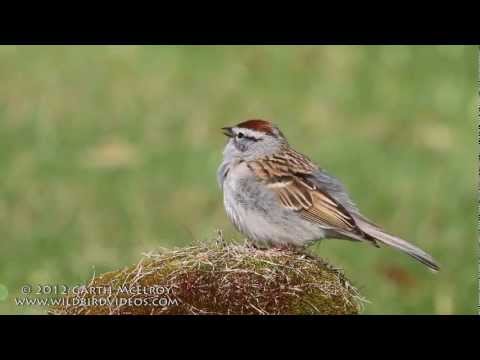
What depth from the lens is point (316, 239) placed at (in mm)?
7586

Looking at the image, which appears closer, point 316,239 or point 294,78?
point 316,239

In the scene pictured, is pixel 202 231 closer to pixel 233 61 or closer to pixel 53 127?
pixel 53 127

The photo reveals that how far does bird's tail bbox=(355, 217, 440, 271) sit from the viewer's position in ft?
22.1

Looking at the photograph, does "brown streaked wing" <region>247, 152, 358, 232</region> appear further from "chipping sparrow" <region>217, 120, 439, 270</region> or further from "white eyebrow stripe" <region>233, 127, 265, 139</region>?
"white eyebrow stripe" <region>233, 127, 265, 139</region>

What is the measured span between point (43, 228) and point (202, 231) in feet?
5.14

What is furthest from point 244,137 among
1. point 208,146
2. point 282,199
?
point 208,146

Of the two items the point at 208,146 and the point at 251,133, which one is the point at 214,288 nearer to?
the point at 251,133

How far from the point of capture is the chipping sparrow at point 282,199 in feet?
24.3

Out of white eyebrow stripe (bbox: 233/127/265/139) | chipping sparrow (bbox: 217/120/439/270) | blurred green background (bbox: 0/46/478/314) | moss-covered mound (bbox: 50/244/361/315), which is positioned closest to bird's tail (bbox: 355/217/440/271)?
chipping sparrow (bbox: 217/120/439/270)

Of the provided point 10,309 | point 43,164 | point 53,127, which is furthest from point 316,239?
point 53,127

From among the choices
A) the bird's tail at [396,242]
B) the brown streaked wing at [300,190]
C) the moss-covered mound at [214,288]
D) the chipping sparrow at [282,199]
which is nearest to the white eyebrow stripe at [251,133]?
the chipping sparrow at [282,199]

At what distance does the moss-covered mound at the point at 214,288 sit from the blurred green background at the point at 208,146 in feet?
7.85

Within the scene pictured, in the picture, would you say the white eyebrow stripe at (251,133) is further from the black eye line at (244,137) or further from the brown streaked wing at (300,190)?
the brown streaked wing at (300,190)

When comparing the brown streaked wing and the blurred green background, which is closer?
the brown streaked wing
